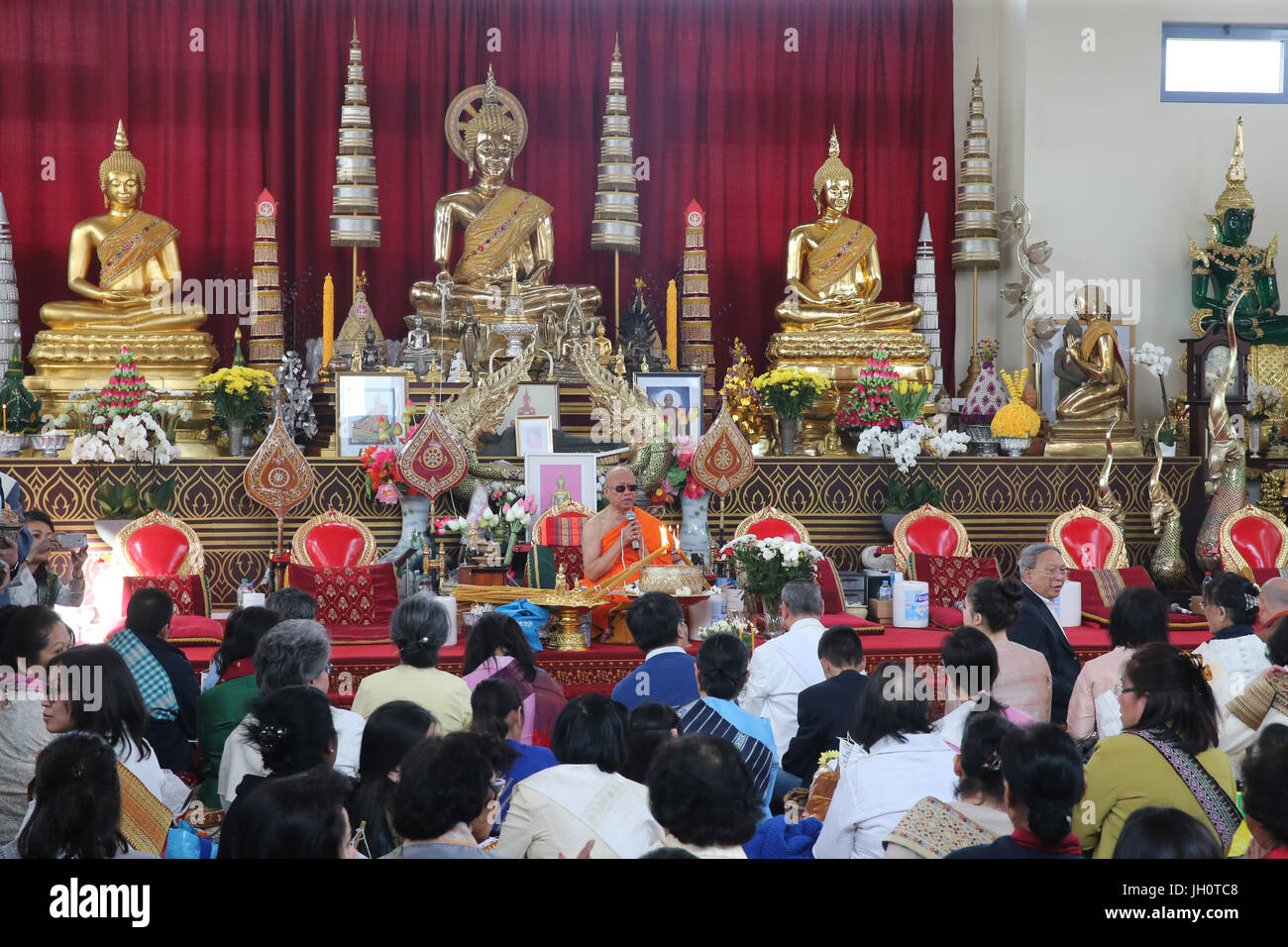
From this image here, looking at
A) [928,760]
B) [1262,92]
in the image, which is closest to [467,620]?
[928,760]

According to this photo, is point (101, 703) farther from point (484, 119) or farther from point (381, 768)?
point (484, 119)

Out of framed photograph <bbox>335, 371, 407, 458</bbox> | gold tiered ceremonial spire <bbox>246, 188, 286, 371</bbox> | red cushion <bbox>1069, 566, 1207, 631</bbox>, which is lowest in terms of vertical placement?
red cushion <bbox>1069, 566, 1207, 631</bbox>

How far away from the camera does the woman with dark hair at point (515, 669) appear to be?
145 inches

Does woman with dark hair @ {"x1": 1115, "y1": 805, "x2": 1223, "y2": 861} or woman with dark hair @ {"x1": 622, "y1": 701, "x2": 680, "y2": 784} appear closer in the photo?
woman with dark hair @ {"x1": 1115, "y1": 805, "x2": 1223, "y2": 861}

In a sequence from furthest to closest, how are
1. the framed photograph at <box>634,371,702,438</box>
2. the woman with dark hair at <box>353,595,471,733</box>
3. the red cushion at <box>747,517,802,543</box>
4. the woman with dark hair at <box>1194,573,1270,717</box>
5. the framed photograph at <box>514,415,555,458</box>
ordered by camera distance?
the framed photograph at <box>634,371,702,438</box> < the framed photograph at <box>514,415,555,458</box> < the red cushion at <box>747,517,802,543</box> < the woman with dark hair at <box>1194,573,1270,717</box> < the woman with dark hair at <box>353,595,471,733</box>

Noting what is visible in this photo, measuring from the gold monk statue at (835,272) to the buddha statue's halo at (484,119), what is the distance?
1.94 m

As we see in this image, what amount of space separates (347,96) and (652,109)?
2159mm

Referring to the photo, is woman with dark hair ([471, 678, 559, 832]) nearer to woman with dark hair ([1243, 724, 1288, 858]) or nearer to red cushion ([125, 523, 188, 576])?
woman with dark hair ([1243, 724, 1288, 858])

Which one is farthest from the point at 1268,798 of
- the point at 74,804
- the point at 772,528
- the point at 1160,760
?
the point at 772,528

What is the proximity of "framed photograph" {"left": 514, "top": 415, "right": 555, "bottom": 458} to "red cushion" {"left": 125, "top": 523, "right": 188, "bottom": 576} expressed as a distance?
1.81m

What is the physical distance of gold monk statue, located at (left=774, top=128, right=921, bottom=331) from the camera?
9359 millimetres

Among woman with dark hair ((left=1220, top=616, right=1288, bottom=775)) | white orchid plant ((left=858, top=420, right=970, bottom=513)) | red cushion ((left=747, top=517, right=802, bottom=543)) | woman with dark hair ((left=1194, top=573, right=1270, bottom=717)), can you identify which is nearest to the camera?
woman with dark hair ((left=1220, top=616, right=1288, bottom=775))

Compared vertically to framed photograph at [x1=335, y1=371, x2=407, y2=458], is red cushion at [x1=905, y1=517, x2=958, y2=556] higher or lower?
lower

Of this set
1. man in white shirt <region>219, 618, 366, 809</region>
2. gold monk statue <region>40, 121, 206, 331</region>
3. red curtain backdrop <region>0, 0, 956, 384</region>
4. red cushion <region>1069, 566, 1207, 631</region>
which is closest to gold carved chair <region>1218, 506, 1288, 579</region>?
red cushion <region>1069, 566, 1207, 631</region>
